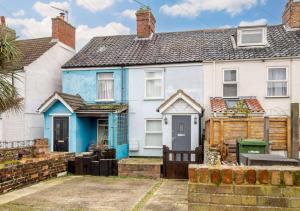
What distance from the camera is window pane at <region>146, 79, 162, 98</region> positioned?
1828cm

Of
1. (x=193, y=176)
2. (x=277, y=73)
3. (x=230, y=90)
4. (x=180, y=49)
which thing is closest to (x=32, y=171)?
(x=193, y=176)

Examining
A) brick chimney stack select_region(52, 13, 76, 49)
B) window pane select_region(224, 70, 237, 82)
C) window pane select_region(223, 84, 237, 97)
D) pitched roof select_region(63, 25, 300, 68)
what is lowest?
window pane select_region(223, 84, 237, 97)

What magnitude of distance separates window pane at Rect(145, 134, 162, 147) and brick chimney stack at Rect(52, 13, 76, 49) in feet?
31.3

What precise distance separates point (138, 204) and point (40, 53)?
49.6 feet

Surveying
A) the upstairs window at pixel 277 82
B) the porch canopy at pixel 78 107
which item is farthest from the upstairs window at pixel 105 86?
the upstairs window at pixel 277 82

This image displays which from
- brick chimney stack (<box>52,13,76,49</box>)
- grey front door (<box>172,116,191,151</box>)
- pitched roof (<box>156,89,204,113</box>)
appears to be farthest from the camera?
brick chimney stack (<box>52,13,76,49</box>)

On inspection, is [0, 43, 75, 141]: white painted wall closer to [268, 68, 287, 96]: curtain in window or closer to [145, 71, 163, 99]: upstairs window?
[145, 71, 163, 99]: upstairs window

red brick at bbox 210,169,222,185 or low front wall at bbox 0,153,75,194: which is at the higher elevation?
red brick at bbox 210,169,222,185

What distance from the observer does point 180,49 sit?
1916cm

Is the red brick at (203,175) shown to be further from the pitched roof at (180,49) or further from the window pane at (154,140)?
the pitched roof at (180,49)

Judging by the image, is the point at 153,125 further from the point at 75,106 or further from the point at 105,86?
the point at 75,106

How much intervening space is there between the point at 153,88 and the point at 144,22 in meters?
5.42

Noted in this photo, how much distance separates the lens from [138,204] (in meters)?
6.89

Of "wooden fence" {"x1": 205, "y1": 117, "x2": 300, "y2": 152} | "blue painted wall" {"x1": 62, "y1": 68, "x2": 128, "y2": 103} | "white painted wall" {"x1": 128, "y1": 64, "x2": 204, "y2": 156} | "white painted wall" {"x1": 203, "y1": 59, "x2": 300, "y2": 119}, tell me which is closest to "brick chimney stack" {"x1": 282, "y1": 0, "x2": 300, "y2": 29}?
"white painted wall" {"x1": 203, "y1": 59, "x2": 300, "y2": 119}
